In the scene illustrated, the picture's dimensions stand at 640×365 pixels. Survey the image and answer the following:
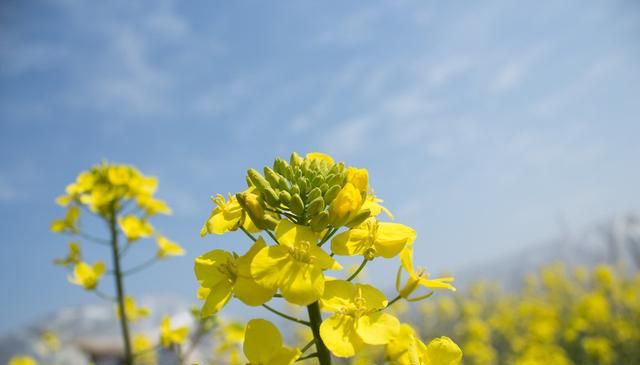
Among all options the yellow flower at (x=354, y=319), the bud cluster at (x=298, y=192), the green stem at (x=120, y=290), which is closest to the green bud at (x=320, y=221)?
the bud cluster at (x=298, y=192)

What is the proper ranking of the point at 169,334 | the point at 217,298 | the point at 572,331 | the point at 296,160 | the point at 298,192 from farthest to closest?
the point at 572,331, the point at 169,334, the point at 296,160, the point at 298,192, the point at 217,298

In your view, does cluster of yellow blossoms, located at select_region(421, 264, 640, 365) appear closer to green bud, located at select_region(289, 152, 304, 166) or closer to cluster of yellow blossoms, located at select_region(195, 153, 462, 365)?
cluster of yellow blossoms, located at select_region(195, 153, 462, 365)

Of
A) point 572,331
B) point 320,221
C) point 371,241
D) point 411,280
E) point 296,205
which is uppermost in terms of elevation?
point 296,205

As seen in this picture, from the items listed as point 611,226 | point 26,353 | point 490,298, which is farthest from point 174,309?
point 611,226

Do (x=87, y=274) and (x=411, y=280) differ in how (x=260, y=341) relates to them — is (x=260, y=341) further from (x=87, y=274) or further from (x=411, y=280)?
(x=87, y=274)

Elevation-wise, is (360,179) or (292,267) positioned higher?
(360,179)

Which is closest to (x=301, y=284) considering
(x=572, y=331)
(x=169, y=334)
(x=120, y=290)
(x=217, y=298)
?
(x=217, y=298)
